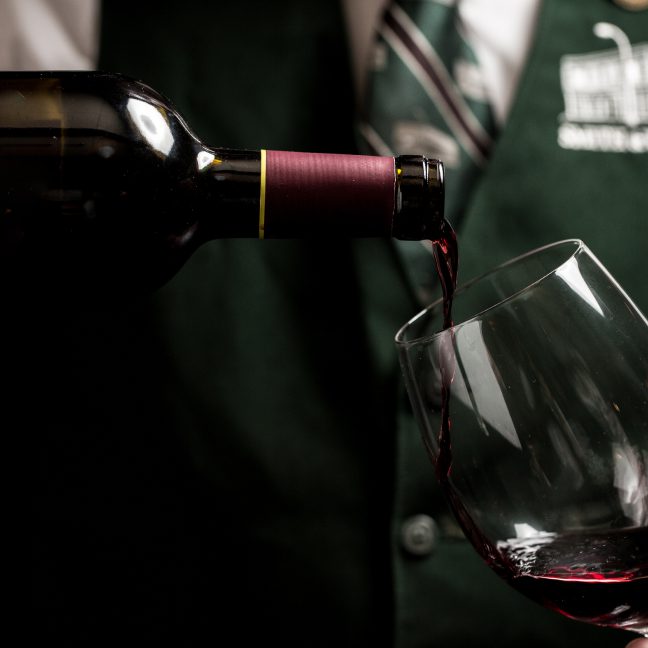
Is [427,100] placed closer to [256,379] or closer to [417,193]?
[256,379]

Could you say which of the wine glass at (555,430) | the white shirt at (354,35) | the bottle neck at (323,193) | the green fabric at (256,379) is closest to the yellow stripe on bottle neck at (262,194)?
the bottle neck at (323,193)

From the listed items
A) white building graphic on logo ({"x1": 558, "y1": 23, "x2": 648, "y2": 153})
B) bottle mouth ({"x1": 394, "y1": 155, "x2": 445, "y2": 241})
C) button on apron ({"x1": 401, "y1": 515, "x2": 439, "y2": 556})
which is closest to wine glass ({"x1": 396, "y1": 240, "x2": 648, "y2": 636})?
bottle mouth ({"x1": 394, "y1": 155, "x2": 445, "y2": 241})

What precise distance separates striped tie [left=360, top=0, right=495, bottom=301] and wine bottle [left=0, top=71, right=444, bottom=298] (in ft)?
1.46

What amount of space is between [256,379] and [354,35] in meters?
0.45

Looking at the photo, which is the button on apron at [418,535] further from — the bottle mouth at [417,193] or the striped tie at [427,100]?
the bottle mouth at [417,193]

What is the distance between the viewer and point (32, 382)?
97 centimetres

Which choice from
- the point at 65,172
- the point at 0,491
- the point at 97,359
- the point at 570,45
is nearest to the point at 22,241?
the point at 65,172

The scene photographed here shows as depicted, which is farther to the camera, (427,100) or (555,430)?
(427,100)

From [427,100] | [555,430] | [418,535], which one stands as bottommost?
[418,535]

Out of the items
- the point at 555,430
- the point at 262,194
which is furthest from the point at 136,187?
the point at 555,430

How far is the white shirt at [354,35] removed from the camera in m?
0.95

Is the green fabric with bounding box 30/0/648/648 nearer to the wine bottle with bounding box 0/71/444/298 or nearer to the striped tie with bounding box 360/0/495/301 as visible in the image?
the striped tie with bounding box 360/0/495/301

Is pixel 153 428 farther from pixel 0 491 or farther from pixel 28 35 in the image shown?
pixel 28 35

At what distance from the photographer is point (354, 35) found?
3.29 ft
